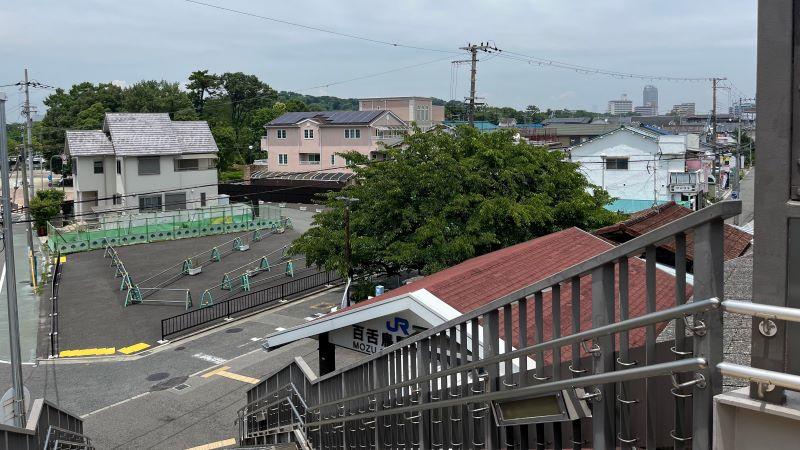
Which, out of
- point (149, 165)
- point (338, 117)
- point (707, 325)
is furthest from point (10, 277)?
point (338, 117)

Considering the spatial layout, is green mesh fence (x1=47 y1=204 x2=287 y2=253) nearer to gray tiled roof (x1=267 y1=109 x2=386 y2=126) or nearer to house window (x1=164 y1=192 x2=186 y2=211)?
house window (x1=164 y1=192 x2=186 y2=211)

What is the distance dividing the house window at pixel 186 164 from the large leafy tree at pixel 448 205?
2872cm

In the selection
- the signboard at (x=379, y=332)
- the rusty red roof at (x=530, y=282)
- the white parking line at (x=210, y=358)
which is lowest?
the white parking line at (x=210, y=358)

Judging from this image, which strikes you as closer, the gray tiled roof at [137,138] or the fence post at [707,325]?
the fence post at [707,325]

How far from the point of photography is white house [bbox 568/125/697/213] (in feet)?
137

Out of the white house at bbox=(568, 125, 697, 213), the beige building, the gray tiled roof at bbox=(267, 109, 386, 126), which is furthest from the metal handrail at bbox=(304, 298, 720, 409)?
the beige building

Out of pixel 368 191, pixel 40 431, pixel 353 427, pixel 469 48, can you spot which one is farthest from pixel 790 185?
pixel 469 48

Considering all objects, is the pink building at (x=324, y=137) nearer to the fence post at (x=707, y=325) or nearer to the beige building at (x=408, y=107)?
the beige building at (x=408, y=107)

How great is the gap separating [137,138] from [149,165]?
218cm

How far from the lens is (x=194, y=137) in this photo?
167 ft

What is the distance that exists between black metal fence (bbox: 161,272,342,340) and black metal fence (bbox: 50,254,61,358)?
3502 millimetres

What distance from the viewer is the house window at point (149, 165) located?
47.2m

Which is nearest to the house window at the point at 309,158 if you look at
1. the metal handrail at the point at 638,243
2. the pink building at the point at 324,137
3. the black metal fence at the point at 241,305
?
the pink building at the point at 324,137

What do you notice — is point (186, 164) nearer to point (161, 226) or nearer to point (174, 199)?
point (174, 199)
